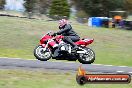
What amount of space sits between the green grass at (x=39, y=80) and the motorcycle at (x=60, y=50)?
3.27 ft

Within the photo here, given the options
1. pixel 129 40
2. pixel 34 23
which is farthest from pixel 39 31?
pixel 129 40

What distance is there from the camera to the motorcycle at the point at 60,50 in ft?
46.5

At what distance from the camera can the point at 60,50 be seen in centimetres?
1438

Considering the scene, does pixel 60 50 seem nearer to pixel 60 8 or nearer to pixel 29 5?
pixel 60 8

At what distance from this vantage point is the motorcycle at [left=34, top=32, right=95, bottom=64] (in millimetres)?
14181

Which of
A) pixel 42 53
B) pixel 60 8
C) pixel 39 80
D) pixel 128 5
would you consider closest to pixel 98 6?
pixel 60 8

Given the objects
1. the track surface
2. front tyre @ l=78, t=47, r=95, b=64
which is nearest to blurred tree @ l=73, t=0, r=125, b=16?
the track surface

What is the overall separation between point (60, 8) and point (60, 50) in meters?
36.3

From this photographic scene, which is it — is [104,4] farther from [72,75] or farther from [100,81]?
[100,81]

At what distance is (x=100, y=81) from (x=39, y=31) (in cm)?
2562

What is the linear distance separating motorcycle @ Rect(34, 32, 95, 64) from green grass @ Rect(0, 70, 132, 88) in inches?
39.3

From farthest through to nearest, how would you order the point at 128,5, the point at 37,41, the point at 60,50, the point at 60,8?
the point at 128,5, the point at 60,8, the point at 37,41, the point at 60,50

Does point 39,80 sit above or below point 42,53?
below

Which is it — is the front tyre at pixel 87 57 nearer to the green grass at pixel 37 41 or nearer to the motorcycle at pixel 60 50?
the motorcycle at pixel 60 50
